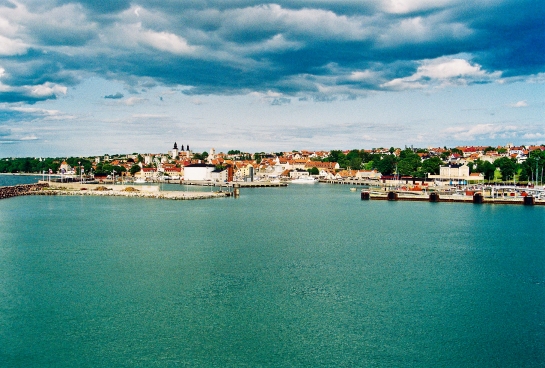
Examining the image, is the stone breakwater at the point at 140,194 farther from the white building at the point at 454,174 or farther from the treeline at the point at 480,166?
the white building at the point at 454,174

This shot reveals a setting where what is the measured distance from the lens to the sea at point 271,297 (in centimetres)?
785

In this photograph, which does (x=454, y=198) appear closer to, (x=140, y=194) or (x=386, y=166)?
(x=140, y=194)

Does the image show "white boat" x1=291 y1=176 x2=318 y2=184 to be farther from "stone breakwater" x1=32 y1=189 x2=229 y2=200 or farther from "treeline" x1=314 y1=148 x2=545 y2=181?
"stone breakwater" x1=32 y1=189 x2=229 y2=200

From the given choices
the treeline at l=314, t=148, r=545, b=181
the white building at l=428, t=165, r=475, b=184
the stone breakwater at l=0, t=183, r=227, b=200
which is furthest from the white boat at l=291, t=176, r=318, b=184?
the stone breakwater at l=0, t=183, r=227, b=200

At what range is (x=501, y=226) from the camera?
2119cm

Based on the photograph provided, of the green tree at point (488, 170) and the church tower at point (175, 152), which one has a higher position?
the church tower at point (175, 152)

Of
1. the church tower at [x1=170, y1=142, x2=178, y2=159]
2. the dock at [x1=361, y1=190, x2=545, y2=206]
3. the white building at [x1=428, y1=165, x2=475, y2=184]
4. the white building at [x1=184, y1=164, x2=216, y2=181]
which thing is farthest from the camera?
the church tower at [x1=170, y1=142, x2=178, y2=159]

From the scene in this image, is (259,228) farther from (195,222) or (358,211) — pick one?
(358,211)

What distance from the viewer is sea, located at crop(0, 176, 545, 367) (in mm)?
7852

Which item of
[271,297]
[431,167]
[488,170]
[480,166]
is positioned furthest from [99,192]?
[480,166]

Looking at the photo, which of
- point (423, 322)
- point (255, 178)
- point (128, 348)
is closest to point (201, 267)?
point (128, 348)

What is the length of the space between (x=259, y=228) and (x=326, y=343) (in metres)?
12.1

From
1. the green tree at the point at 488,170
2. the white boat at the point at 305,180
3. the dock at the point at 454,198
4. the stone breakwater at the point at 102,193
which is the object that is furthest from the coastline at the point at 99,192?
the green tree at the point at 488,170

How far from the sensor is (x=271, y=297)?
1035cm
